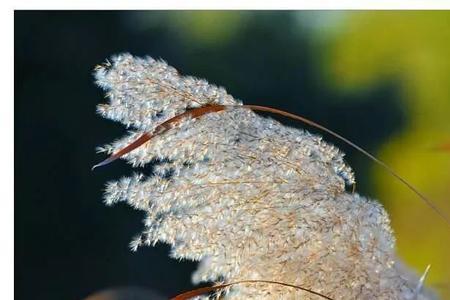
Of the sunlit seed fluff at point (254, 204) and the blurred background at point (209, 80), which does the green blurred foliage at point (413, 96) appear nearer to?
the blurred background at point (209, 80)

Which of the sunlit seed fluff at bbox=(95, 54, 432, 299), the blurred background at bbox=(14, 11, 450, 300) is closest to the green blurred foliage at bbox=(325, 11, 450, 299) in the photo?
the blurred background at bbox=(14, 11, 450, 300)

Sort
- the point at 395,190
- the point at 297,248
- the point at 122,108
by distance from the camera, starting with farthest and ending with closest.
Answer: the point at 395,190 < the point at 122,108 < the point at 297,248

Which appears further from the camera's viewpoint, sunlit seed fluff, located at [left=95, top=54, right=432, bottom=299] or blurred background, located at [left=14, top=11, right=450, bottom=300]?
blurred background, located at [left=14, top=11, right=450, bottom=300]

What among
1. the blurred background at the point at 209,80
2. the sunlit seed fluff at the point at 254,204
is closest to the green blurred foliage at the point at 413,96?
the blurred background at the point at 209,80

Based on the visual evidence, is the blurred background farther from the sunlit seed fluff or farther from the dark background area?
the sunlit seed fluff

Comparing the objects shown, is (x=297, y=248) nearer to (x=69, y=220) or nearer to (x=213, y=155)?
(x=213, y=155)

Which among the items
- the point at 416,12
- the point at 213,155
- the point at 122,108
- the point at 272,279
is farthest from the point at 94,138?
the point at 416,12

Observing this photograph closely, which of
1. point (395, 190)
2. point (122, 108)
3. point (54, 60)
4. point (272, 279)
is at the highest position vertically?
point (54, 60)
